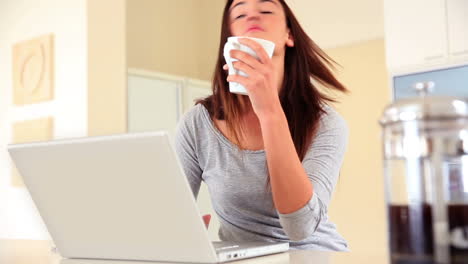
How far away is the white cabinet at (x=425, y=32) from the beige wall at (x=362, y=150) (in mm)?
523

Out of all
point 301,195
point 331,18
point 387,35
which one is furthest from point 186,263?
point 331,18

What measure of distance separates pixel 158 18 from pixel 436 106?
4.52 meters

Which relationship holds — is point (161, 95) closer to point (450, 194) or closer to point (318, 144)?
point (318, 144)

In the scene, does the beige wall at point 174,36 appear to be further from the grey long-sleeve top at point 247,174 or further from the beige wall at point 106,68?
the grey long-sleeve top at point 247,174

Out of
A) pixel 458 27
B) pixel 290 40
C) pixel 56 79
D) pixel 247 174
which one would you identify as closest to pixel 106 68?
pixel 56 79

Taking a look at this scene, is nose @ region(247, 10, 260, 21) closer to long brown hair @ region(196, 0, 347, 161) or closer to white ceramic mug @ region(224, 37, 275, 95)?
long brown hair @ region(196, 0, 347, 161)

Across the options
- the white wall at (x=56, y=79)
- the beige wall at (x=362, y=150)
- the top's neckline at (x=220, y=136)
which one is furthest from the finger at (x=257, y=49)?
the beige wall at (x=362, y=150)

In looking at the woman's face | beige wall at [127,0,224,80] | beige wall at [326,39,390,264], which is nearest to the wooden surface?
the woman's face

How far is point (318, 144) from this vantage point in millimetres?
1236

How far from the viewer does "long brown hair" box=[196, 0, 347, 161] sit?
1.39 meters

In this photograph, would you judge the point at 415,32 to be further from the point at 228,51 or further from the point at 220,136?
the point at 228,51

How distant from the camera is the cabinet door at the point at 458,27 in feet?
9.91

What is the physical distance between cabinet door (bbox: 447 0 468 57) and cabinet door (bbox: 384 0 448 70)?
1.3 inches

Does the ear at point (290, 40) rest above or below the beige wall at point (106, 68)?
below
